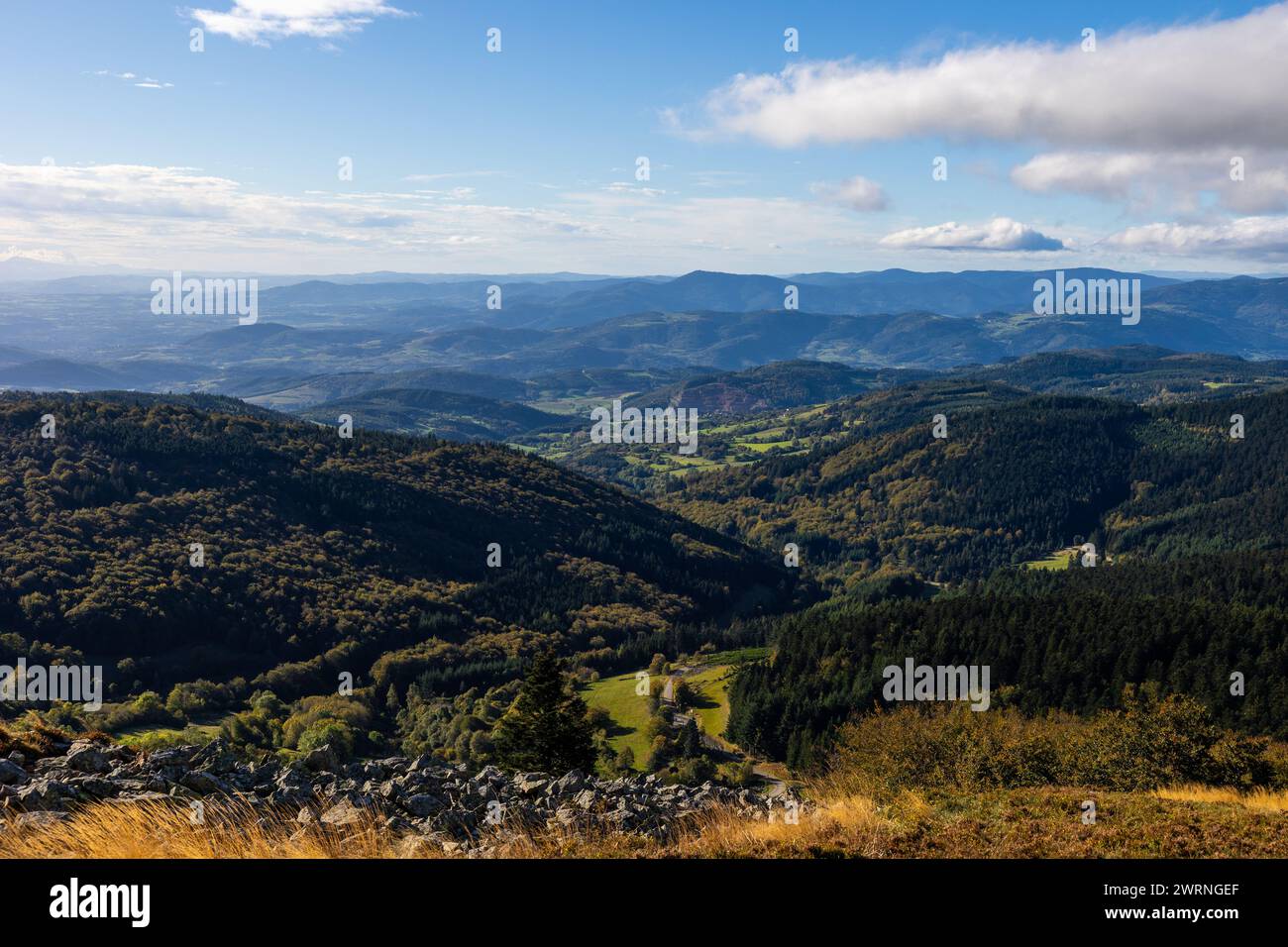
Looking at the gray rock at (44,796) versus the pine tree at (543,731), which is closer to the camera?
the gray rock at (44,796)

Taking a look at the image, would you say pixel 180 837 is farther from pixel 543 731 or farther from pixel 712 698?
pixel 712 698

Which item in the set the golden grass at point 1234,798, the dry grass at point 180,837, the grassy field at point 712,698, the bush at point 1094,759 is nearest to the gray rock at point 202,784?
the dry grass at point 180,837

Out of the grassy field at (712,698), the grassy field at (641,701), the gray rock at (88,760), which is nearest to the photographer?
the gray rock at (88,760)

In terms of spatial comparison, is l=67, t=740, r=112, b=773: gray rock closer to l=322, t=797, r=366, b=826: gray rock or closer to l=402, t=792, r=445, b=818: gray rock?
l=322, t=797, r=366, b=826: gray rock

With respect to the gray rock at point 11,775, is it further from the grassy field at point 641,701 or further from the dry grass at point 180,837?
the grassy field at point 641,701

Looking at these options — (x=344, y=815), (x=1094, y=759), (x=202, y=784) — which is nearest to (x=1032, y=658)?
(x=1094, y=759)

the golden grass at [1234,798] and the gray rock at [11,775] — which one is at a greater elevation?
the gray rock at [11,775]

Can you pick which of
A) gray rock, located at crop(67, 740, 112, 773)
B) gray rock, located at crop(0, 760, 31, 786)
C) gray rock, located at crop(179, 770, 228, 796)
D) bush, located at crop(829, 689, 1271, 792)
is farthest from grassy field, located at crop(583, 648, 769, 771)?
gray rock, located at crop(0, 760, 31, 786)
